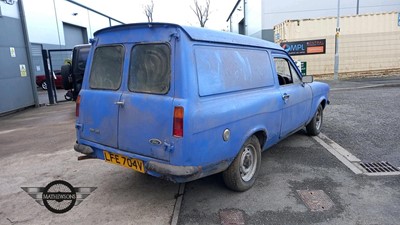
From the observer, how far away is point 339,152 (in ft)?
17.0

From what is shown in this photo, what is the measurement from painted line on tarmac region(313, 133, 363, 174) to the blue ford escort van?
4.82 feet

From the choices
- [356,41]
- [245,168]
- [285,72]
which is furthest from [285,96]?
[356,41]

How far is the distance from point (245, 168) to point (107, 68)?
2.16 metres

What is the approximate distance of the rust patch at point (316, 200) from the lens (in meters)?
3.36

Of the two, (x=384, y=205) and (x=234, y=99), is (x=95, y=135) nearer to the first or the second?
(x=234, y=99)

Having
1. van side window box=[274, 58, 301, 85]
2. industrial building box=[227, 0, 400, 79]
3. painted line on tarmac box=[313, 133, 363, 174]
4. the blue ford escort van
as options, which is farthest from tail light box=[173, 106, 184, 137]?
industrial building box=[227, 0, 400, 79]

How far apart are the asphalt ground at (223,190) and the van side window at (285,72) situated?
1276mm

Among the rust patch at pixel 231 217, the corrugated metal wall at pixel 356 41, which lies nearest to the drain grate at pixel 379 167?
the rust patch at pixel 231 217

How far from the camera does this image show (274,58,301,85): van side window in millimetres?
4805

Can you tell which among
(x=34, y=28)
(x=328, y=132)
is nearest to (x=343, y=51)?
(x=328, y=132)

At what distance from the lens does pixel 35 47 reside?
761 inches

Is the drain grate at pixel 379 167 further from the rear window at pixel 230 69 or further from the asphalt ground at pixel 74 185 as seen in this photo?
the asphalt ground at pixel 74 185

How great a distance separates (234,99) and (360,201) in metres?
1.92

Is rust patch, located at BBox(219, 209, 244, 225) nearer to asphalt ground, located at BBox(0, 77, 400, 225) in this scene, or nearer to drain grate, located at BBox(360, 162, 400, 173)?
asphalt ground, located at BBox(0, 77, 400, 225)
